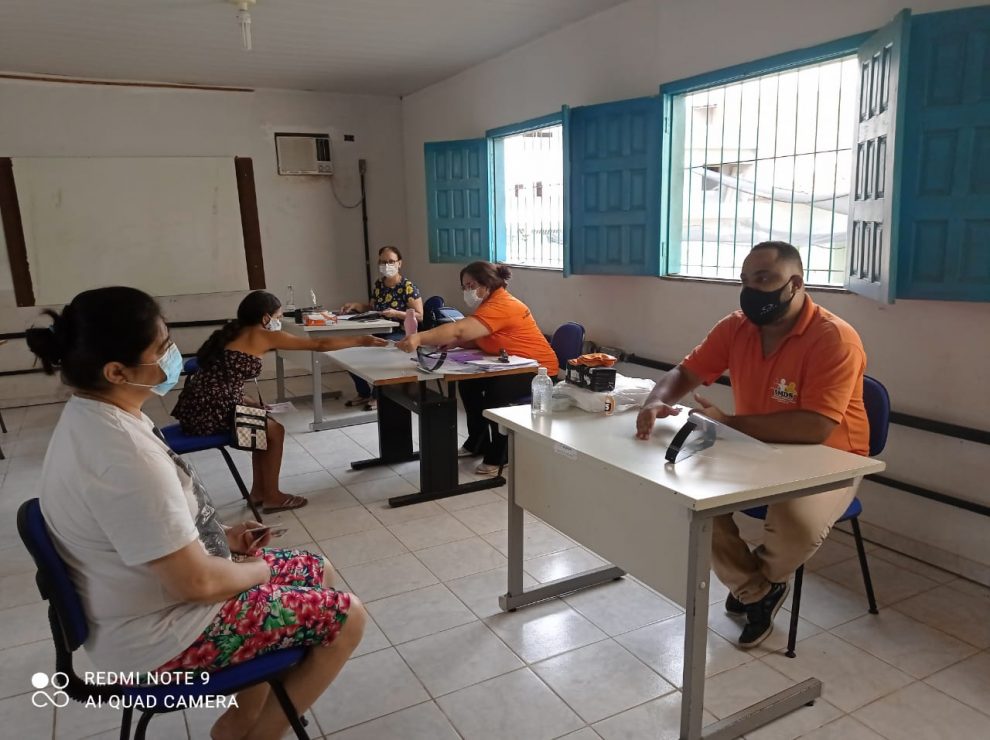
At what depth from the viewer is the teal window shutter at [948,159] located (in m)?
2.40

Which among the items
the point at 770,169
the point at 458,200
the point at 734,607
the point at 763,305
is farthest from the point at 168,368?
the point at 458,200

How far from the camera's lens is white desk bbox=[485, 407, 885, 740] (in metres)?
1.70

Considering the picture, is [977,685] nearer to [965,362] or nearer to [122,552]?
[965,362]

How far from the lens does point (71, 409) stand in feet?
4.32

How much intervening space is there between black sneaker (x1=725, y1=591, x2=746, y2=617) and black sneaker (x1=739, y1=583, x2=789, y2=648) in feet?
0.30

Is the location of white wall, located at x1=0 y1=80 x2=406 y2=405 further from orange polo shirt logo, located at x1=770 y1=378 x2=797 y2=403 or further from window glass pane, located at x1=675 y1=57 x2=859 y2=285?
orange polo shirt logo, located at x1=770 y1=378 x2=797 y2=403

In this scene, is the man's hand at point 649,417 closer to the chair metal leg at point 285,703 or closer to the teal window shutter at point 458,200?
the chair metal leg at point 285,703

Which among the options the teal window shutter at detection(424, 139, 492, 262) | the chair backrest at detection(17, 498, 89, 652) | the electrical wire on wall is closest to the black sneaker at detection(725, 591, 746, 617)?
the chair backrest at detection(17, 498, 89, 652)

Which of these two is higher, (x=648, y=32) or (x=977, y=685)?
(x=648, y=32)

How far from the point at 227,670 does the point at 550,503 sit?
45.0 inches

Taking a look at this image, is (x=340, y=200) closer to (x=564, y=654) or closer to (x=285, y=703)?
(x=564, y=654)

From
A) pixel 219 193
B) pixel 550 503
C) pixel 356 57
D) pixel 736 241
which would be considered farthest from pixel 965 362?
pixel 219 193

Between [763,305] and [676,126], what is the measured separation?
79.8 inches

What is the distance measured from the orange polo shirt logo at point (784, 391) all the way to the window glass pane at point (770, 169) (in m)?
1.24
